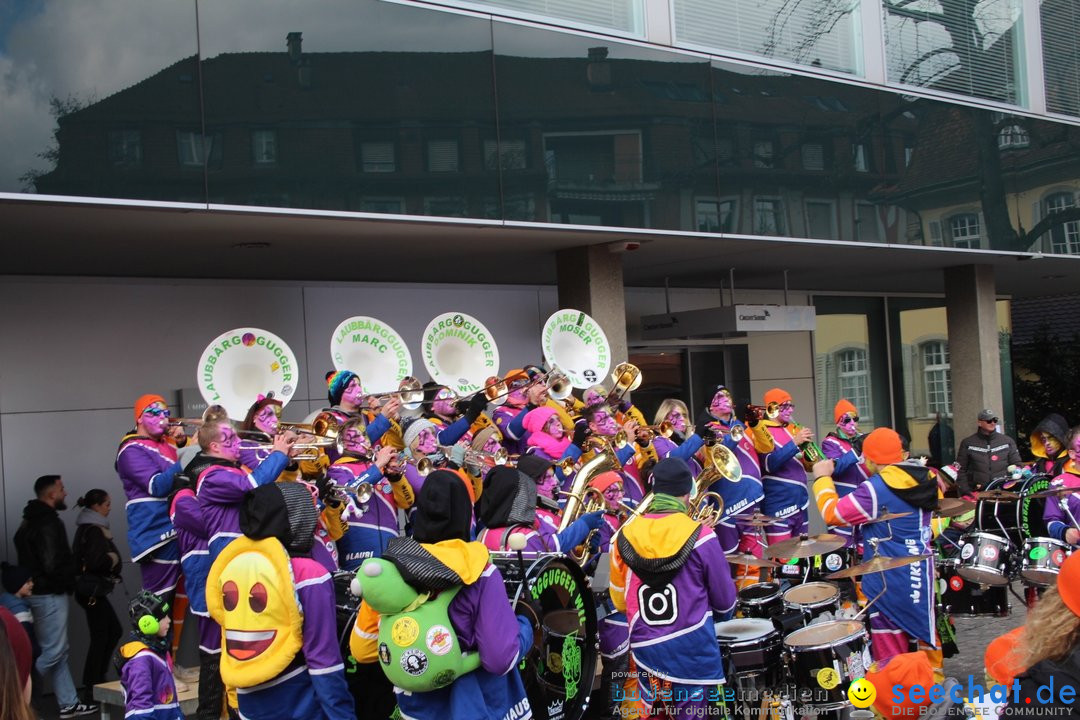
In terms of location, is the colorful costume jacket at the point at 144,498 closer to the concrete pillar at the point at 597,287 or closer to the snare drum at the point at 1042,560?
the concrete pillar at the point at 597,287

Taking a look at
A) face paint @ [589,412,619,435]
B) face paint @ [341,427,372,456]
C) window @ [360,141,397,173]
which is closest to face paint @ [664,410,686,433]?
face paint @ [589,412,619,435]

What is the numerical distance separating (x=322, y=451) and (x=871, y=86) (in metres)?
7.79

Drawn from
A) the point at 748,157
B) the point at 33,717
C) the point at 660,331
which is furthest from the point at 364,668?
the point at 660,331

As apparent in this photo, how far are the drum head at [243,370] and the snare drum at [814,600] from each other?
3.39 m

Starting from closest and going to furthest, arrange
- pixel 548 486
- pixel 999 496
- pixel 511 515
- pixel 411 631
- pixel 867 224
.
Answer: pixel 411 631
pixel 511 515
pixel 548 486
pixel 999 496
pixel 867 224

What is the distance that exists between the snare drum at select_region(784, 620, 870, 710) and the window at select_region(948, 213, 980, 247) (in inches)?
313

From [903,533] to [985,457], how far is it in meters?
6.49

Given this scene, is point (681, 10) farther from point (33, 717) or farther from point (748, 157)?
point (33, 717)

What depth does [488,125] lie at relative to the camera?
852 cm

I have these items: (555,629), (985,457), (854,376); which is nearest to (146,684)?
(555,629)

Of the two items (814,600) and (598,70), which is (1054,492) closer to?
(814,600)

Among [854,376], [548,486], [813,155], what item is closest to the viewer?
[548,486]

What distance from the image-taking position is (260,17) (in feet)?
24.3

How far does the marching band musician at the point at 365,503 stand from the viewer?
6723 mm
